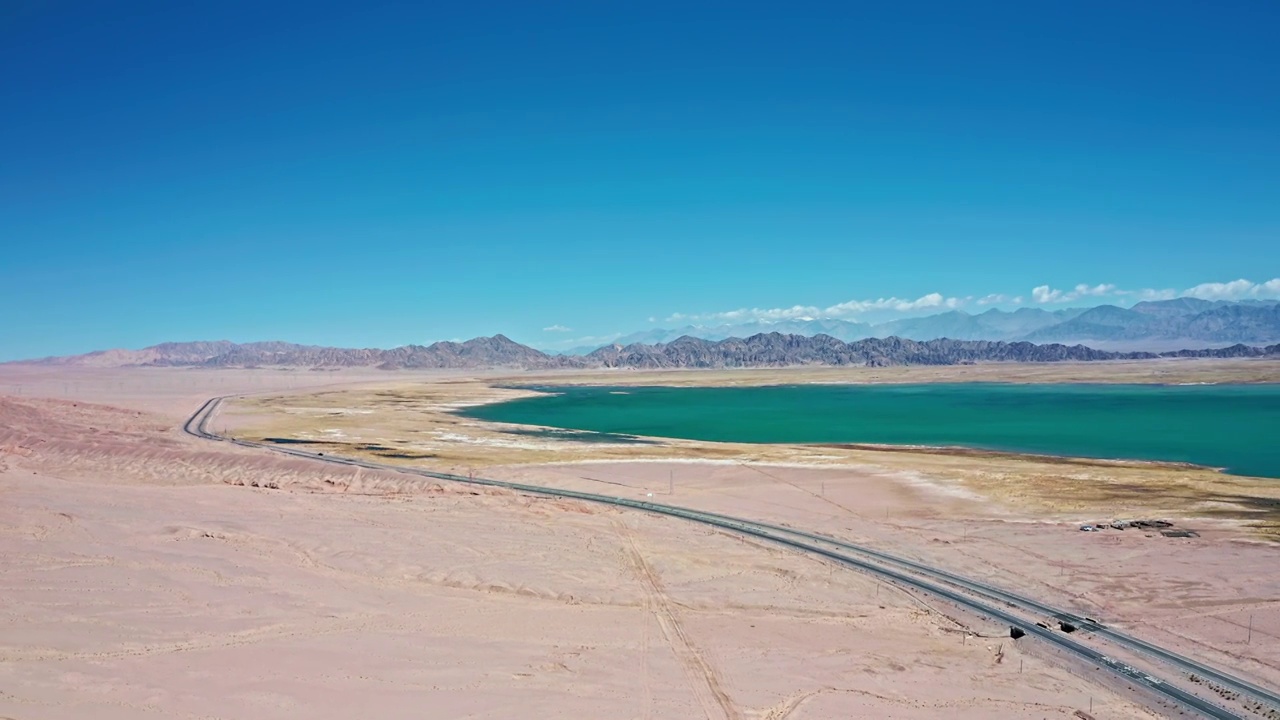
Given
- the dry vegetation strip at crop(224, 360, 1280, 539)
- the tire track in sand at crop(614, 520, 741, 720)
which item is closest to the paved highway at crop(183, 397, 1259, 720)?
the tire track in sand at crop(614, 520, 741, 720)

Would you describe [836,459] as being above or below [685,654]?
below

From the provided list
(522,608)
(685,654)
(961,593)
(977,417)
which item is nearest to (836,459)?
(961,593)

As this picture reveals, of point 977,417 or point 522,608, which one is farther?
point 977,417

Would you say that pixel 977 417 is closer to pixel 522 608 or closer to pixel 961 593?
pixel 961 593

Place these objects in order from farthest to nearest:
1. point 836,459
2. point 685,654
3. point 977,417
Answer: point 977,417 → point 836,459 → point 685,654

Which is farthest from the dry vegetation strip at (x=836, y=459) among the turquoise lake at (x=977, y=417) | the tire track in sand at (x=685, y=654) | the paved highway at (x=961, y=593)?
the tire track in sand at (x=685, y=654)

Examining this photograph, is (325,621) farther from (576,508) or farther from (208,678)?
(576,508)
